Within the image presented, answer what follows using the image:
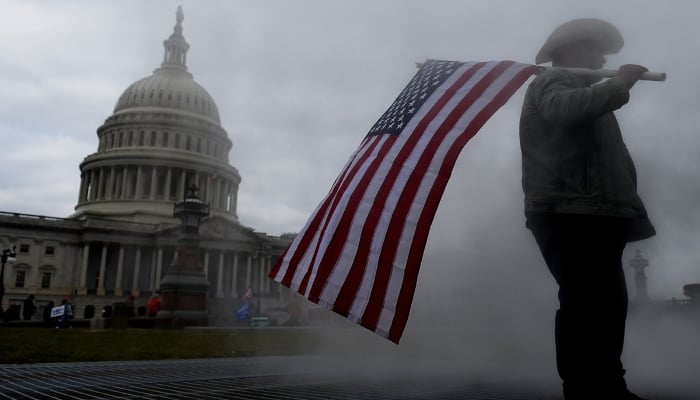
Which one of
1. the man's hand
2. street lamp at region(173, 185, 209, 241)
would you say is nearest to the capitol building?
street lamp at region(173, 185, 209, 241)

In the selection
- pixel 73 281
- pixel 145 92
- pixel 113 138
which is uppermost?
pixel 145 92

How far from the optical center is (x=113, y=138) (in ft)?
268

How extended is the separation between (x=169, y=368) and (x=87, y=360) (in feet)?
6.37

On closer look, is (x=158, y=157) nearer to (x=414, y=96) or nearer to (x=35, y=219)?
(x=35, y=219)

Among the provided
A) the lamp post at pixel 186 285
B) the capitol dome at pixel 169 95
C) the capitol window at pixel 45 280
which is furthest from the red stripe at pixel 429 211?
the capitol dome at pixel 169 95

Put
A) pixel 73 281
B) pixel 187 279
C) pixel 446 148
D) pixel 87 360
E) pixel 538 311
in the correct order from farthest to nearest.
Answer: pixel 73 281, pixel 187 279, pixel 87 360, pixel 538 311, pixel 446 148

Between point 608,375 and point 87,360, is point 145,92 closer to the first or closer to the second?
point 87,360

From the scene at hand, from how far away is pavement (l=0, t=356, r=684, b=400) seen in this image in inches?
155

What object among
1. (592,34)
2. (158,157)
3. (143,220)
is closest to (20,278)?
(143,220)

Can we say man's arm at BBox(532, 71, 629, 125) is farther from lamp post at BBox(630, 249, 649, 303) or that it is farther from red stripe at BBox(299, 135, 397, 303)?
lamp post at BBox(630, 249, 649, 303)

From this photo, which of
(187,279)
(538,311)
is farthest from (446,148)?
(187,279)

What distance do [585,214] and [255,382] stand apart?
3.27 meters

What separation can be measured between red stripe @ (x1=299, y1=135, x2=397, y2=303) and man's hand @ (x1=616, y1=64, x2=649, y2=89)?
143 cm

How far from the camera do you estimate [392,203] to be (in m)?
3.28
